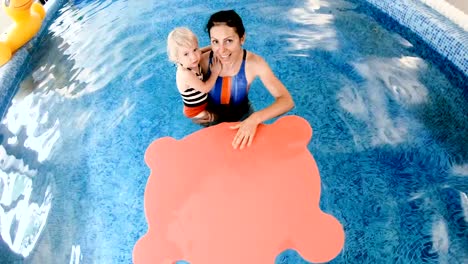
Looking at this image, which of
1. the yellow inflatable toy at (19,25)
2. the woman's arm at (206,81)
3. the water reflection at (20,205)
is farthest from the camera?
the yellow inflatable toy at (19,25)

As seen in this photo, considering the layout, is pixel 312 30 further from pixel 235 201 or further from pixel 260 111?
A: pixel 235 201

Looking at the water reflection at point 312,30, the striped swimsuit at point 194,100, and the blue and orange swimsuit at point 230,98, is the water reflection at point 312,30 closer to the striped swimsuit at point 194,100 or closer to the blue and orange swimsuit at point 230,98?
the blue and orange swimsuit at point 230,98

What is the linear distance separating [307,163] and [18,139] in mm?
2437

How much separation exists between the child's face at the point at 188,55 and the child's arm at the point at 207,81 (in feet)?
0.24

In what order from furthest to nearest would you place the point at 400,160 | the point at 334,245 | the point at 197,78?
the point at 400,160 → the point at 197,78 → the point at 334,245

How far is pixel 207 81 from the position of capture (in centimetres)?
248

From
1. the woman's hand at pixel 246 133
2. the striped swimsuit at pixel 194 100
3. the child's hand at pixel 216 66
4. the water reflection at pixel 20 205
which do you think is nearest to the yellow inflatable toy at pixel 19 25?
the water reflection at pixel 20 205

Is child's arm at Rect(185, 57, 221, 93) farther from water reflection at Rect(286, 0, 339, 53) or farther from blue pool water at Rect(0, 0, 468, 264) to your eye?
water reflection at Rect(286, 0, 339, 53)

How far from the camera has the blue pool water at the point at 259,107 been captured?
267 cm

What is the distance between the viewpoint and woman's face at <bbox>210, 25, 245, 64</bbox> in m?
2.20

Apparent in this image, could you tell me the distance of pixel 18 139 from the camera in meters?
3.43

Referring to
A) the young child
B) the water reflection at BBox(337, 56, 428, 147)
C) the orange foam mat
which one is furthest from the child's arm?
the water reflection at BBox(337, 56, 428, 147)

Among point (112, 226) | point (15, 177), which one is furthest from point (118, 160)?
point (15, 177)

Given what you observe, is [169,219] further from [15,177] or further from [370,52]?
[370,52]
